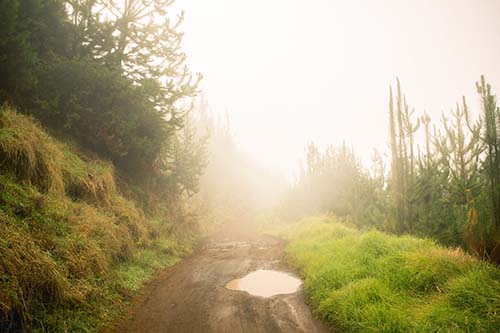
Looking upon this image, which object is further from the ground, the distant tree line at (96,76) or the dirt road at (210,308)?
the distant tree line at (96,76)

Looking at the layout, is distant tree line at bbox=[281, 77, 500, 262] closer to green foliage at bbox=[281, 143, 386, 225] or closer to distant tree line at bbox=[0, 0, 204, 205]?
green foliage at bbox=[281, 143, 386, 225]

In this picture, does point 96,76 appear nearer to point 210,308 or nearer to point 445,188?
point 210,308

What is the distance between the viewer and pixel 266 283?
303 inches

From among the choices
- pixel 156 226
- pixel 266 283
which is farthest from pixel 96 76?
pixel 266 283

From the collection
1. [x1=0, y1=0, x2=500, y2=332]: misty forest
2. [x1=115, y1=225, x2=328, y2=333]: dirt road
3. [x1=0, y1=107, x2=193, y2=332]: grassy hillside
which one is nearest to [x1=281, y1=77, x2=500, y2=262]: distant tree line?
[x1=0, y1=0, x2=500, y2=332]: misty forest

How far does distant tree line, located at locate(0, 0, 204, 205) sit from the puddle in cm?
733

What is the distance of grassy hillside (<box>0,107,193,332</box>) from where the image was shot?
422cm

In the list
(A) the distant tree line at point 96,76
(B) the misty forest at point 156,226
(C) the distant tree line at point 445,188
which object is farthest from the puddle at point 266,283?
(A) the distant tree line at point 96,76

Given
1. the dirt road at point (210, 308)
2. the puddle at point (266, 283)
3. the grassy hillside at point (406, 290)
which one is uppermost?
the grassy hillside at point (406, 290)

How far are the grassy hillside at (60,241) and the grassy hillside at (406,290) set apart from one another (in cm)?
451

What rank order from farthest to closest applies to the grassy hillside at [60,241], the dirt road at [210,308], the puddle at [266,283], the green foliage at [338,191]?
the green foliage at [338,191] → the puddle at [266,283] → the dirt road at [210,308] → the grassy hillside at [60,241]

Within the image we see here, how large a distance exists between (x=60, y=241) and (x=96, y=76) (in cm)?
739

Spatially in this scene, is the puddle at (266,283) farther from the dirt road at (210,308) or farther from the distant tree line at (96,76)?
the distant tree line at (96,76)

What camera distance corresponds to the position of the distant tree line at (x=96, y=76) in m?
8.30
